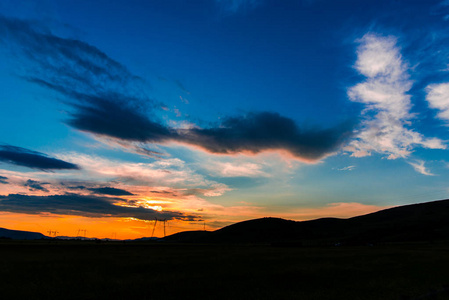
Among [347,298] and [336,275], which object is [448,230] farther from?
[347,298]

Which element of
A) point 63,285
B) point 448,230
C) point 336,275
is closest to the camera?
point 63,285

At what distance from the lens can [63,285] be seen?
30469 mm

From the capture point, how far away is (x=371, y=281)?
31.8 m

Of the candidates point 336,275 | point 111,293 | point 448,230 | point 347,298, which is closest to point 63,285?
point 111,293

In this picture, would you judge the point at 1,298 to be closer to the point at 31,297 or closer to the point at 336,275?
the point at 31,297

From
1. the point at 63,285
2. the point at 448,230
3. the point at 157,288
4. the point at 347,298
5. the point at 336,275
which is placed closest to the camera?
the point at 347,298

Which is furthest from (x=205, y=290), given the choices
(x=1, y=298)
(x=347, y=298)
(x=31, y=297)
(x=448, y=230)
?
(x=448, y=230)

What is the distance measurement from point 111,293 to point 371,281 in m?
27.7

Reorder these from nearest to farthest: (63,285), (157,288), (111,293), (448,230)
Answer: (111,293) → (157,288) → (63,285) → (448,230)

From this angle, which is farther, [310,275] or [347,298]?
[310,275]

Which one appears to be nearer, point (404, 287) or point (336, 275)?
point (404, 287)

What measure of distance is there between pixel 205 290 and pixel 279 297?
24.4ft

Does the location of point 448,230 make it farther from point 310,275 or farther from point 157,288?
point 157,288

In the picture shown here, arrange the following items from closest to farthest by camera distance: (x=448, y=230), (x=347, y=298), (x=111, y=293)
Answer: (x=347, y=298), (x=111, y=293), (x=448, y=230)
